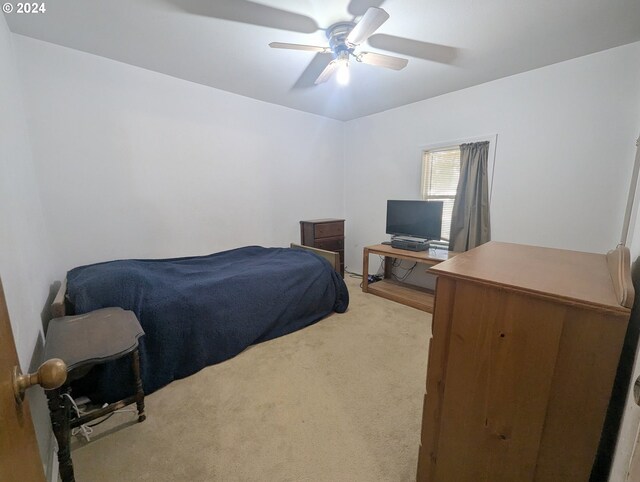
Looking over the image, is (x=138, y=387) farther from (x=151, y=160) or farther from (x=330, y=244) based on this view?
(x=330, y=244)

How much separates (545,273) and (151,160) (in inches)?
124

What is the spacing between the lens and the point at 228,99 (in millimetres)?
3086

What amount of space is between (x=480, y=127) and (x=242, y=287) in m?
3.01

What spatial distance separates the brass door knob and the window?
138 inches

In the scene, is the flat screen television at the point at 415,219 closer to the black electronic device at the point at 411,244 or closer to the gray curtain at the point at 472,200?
the black electronic device at the point at 411,244

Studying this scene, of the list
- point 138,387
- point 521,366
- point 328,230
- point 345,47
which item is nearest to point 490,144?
point 345,47

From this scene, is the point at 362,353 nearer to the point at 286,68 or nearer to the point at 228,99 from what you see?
the point at 286,68

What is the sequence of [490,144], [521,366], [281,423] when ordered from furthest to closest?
[490,144], [281,423], [521,366]

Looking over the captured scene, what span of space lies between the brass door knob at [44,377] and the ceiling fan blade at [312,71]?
2563 millimetres

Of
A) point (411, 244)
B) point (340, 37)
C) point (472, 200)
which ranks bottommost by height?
point (411, 244)

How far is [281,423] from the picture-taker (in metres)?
1.53

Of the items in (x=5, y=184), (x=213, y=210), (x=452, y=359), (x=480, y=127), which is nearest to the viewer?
(x=452, y=359)

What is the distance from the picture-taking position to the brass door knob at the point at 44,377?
0.51 meters

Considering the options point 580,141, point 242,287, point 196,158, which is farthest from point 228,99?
point 580,141
